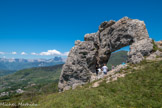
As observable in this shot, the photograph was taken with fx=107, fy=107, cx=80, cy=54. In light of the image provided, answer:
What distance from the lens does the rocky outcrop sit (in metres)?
36.8

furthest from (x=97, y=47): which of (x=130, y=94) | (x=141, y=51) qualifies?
(x=130, y=94)

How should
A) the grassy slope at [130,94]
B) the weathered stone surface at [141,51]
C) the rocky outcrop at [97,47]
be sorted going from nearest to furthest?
the grassy slope at [130,94] → the weathered stone surface at [141,51] → the rocky outcrop at [97,47]

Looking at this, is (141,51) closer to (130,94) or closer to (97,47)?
(130,94)

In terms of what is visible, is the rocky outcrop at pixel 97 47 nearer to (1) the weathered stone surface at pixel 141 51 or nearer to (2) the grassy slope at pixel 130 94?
(1) the weathered stone surface at pixel 141 51

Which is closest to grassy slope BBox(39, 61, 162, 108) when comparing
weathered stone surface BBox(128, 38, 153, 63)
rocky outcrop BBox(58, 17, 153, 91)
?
weathered stone surface BBox(128, 38, 153, 63)

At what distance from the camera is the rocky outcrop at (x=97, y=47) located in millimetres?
36812

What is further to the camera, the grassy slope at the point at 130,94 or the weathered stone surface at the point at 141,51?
the weathered stone surface at the point at 141,51

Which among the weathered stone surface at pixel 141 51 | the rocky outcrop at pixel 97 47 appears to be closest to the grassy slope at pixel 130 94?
the weathered stone surface at pixel 141 51

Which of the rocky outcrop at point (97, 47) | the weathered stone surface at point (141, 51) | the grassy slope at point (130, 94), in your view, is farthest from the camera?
the rocky outcrop at point (97, 47)

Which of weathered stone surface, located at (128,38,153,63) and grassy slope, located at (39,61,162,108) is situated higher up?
weathered stone surface, located at (128,38,153,63)

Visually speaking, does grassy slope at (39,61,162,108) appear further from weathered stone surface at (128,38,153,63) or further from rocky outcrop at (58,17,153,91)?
rocky outcrop at (58,17,153,91)

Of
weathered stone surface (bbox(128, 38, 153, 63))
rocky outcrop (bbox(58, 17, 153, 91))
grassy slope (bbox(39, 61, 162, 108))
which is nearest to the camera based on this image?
grassy slope (bbox(39, 61, 162, 108))

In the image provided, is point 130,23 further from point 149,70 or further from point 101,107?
point 101,107

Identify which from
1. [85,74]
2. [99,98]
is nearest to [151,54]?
[99,98]
